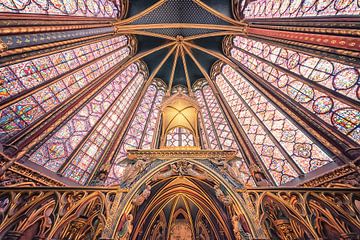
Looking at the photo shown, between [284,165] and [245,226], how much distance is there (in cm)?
490

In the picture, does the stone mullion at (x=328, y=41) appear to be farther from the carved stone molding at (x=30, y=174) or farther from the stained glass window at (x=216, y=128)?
the carved stone molding at (x=30, y=174)

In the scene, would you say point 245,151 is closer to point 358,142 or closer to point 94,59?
point 358,142

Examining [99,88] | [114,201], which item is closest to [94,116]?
[99,88]

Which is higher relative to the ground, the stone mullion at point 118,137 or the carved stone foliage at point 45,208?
the stone mullion at point 118,137

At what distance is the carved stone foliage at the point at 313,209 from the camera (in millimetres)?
2779

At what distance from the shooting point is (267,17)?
8555 mm

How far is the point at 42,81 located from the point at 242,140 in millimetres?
8928

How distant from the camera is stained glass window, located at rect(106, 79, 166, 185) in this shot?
324 inches

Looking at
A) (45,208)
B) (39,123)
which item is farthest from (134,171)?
(39,123)

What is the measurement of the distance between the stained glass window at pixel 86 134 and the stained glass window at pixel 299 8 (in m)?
8.92

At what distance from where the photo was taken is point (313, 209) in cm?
304

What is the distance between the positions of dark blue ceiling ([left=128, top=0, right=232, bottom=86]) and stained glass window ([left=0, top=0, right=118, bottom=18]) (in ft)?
5.04

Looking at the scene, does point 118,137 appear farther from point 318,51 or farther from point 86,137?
point 318,51

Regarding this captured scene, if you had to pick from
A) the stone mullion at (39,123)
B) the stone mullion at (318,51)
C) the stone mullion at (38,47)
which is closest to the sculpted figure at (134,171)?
the stone mullion at (39,123)
